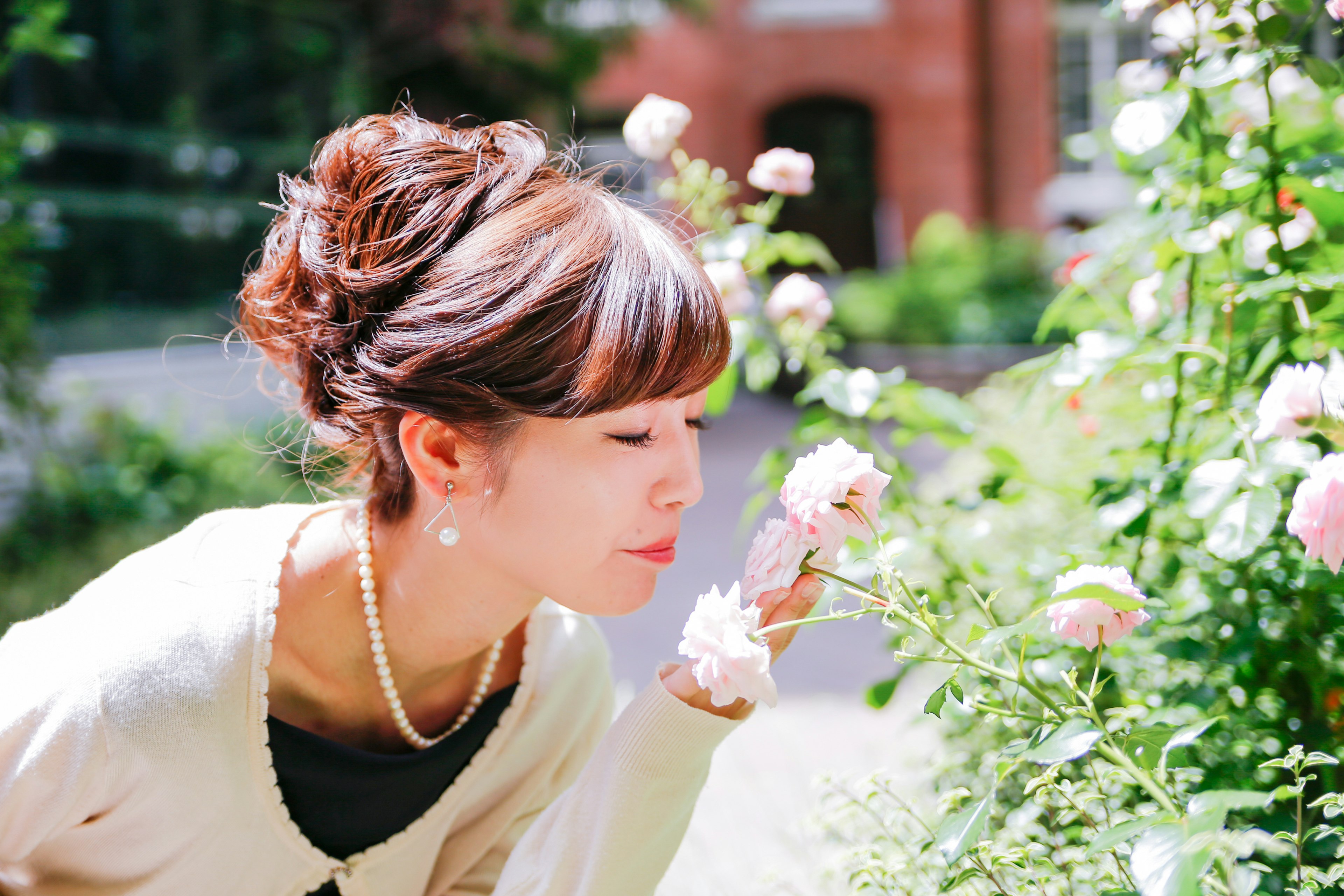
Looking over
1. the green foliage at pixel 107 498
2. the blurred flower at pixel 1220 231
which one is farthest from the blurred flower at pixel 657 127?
the green foliage at pixel 107 498

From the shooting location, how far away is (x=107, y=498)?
4.59 m

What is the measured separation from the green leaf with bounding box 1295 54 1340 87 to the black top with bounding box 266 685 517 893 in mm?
1393

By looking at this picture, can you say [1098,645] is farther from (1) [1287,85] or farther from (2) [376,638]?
(1) [1287,85]

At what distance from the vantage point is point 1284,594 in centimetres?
141

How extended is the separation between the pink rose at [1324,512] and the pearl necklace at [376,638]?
1.09 m

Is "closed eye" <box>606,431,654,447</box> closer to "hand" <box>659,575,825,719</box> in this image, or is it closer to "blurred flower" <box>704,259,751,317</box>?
"hand" <box>659,575,825,719</box>

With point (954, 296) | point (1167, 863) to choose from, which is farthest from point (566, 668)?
point (954, 296)

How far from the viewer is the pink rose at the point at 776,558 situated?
1057mm

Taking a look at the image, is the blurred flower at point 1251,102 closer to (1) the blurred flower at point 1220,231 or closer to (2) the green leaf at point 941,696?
(1) the blurred flower at point 1220,231

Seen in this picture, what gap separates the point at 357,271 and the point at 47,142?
3645 mm

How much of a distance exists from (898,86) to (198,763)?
1250 centimetres

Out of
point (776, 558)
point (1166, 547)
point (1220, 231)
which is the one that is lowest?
point (1166, 547)

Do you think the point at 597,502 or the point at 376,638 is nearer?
the point at 597,502

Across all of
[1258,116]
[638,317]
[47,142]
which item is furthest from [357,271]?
[47,142]
